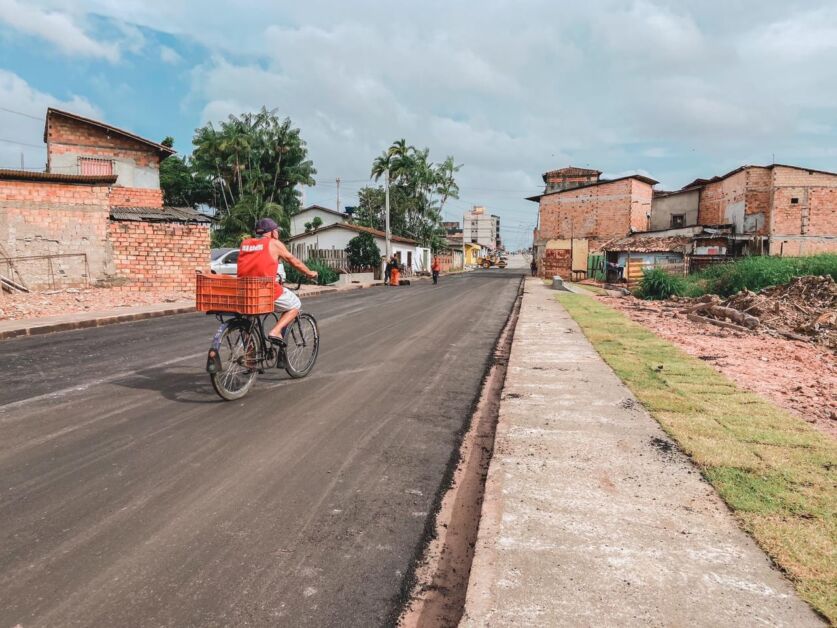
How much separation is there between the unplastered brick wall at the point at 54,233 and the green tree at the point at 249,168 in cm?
2468

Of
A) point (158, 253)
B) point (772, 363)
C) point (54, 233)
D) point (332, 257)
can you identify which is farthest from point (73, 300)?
point (332, 257)

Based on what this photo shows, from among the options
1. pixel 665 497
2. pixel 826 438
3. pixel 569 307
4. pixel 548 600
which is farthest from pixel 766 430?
pixel 569 307

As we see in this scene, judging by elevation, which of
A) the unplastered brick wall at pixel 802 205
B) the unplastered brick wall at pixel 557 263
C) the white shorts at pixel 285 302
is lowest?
the white shorts at pixel 285 302

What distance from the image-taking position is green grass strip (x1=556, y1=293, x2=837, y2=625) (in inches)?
105

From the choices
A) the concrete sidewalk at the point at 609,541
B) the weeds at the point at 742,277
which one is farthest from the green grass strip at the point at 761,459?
the weeds at the point at 742,277

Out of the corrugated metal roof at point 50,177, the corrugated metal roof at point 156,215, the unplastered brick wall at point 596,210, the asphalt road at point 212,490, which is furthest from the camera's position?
the unplastered brick wall at point 596,210

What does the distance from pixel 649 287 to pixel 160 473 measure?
75.2 feet

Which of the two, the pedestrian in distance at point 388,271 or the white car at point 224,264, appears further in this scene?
the pedestrian in distance at point 388,271

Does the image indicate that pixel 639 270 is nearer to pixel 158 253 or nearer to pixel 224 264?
pixel 224 264

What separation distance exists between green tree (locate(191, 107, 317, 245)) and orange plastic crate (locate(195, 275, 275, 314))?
3864cm

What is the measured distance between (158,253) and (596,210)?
122 ft

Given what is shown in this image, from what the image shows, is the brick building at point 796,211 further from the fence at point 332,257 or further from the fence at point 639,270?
the fence at point 332,257

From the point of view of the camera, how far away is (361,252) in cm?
3956

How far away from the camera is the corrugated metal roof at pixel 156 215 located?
23047 millimetres
